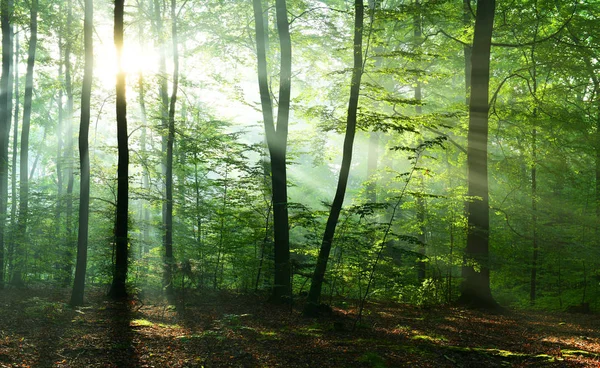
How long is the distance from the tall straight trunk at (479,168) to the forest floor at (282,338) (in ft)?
2.76

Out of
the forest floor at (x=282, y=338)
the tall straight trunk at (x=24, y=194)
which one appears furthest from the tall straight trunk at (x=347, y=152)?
the tall straight trunk at (x=24, y=194)

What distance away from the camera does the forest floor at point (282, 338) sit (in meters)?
5.48

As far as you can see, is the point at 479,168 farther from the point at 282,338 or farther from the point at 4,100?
the point at 4,100

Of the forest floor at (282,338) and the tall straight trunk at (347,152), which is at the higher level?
the tall straight trunk at (347,152)

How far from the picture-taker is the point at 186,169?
1620cm

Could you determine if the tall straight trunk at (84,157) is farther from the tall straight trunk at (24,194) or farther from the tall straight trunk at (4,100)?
the tall straight trunk at (4,100)

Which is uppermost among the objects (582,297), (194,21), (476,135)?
(194,21)

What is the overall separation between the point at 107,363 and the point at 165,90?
12555 millimetres

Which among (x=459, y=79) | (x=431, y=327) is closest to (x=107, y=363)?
(x=431, y=327)

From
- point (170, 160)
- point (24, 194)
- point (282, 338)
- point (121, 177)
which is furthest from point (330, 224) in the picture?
point (24, 194)

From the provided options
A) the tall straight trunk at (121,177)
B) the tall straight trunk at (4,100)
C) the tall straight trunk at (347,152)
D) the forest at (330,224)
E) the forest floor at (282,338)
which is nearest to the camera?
the forest floor at (282,338)

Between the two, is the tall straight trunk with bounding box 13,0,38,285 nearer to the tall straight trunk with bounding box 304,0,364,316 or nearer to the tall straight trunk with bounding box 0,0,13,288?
the tall straight trunk with bounding box 0,0,13,288

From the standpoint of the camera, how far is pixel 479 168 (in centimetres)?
1012

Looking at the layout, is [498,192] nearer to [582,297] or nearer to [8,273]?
[582,297]
